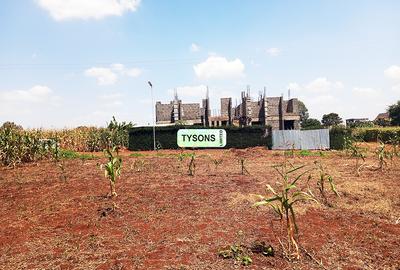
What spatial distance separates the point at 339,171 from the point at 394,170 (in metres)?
2.37

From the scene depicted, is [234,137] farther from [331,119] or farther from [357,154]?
[331,119]

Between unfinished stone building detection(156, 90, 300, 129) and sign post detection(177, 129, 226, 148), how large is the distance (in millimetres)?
16823

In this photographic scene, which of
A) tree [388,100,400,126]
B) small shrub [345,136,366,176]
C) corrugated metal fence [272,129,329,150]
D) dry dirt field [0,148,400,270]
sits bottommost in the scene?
dry dirt field [0,148,400,270]

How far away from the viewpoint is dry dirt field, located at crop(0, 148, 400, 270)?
15.9 feet

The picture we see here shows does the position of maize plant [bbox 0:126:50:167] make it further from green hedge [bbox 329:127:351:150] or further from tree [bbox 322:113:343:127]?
tree [bbox 322:113:343:127]

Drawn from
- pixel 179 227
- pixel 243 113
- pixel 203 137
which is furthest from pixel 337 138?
pixel 179 227

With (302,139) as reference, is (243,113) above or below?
above

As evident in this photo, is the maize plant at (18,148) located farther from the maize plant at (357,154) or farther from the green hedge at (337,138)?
the green hedge at (337,138)

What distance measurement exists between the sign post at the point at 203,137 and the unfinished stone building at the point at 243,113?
55.2 feet

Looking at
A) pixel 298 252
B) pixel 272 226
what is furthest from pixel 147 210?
pixel 298 252

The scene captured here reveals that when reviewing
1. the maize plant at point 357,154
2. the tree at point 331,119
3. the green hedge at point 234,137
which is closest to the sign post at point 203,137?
the green hedge at point 234,137

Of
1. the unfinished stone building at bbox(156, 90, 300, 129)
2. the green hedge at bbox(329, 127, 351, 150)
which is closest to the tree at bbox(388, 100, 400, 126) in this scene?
the unfinished stone building at bbox(156, 90, 300, 129)

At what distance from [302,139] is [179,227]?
2657 cm

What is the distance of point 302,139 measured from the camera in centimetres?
3055
